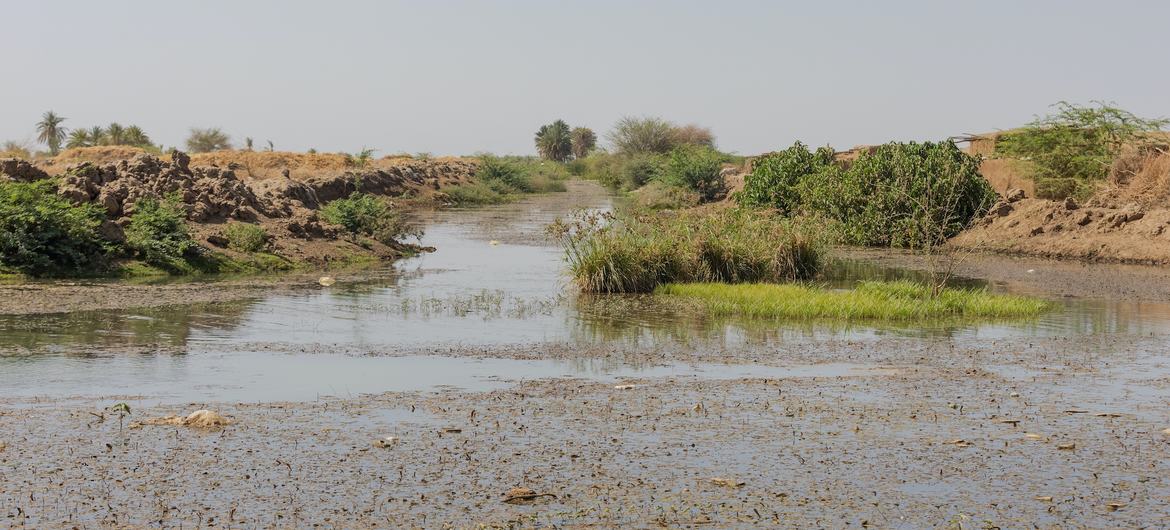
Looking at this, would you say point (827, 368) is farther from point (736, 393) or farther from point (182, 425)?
point (182, 425)

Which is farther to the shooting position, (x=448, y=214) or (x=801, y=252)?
(x=448, y=214)

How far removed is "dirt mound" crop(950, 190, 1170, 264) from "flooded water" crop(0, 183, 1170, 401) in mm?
6868

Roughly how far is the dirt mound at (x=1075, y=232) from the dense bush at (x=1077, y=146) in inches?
126

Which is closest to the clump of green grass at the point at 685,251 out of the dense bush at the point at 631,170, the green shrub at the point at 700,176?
the green shrub at the point at 700,176

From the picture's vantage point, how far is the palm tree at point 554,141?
13788 centimetres

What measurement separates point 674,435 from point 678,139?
82.6m

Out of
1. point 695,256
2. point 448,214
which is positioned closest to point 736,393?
point 695,256

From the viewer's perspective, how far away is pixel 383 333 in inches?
567

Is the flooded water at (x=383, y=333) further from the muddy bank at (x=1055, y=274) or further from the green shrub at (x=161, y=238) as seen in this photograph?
the green shrub at (x=161, y=238)

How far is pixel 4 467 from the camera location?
7.28 meters

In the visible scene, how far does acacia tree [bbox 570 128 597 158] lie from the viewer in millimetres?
145500

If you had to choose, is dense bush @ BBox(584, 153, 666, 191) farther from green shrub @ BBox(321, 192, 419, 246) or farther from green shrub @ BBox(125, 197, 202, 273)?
green shrub @ BBox(125, 197, 202, 273)

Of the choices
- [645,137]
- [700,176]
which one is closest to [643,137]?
[645,137]

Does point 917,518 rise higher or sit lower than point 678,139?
lower
